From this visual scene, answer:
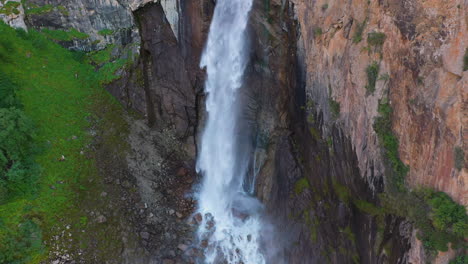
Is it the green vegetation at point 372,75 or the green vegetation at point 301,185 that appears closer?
the green vegetation at point 372,75

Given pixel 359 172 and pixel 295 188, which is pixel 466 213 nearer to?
pixel 359 172

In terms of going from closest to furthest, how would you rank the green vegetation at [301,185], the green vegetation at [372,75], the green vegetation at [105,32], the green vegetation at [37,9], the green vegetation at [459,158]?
the green vegetation at [459,158]
the green vegetation at [372,75]
the green vegetation at [301,185]
the green vegetation at [37,9]
the green vegetation at [105,32]

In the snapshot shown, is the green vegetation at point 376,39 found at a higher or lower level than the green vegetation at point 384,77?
higher

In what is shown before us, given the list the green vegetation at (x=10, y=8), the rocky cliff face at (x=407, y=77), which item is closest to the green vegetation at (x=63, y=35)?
the green vegetation at (x=10, y=8)

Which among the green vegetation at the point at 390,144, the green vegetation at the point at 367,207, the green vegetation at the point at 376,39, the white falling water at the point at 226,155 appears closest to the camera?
the green vegetation at the point at 376,39

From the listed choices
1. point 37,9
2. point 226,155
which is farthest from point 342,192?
point 37,9

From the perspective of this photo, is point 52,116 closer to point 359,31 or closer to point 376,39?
point 359,31

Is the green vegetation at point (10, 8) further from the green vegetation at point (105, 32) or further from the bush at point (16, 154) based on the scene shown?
the bush at point (16, 154)
